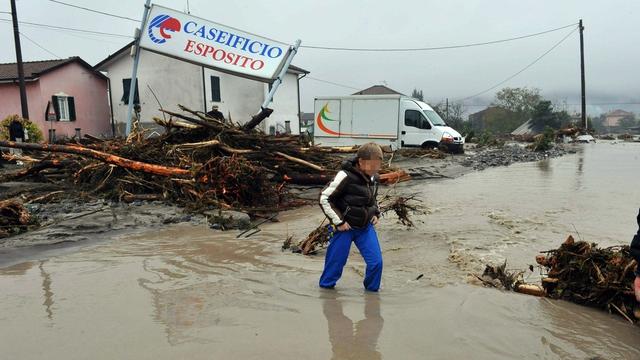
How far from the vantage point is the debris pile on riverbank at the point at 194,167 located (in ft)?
29.6

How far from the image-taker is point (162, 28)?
16.4 m

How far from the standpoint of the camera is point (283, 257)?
6137mm

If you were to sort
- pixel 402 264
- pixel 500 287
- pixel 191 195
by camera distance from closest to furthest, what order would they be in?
pixel 500 287 < pixel 402 264 < pixel 191 195

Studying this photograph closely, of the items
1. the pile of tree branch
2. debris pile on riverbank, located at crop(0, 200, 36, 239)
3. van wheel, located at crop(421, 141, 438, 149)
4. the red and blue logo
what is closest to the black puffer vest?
the pile of tree branch

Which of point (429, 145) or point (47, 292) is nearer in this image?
point (47, 292)

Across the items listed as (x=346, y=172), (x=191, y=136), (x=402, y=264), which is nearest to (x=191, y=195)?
(x=191, y=136)

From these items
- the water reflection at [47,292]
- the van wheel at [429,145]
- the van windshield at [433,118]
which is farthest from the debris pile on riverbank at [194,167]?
the van windshield at [433,118]

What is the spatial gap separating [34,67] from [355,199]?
31957 mm

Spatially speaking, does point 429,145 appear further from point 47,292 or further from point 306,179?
point 47,292

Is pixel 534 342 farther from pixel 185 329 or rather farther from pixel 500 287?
pixel 185 329

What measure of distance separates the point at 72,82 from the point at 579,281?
32751mm

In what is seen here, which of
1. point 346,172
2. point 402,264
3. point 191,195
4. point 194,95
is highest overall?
point 194,95

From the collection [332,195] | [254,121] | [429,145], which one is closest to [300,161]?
[254,121]

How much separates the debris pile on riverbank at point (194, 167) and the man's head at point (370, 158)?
470 centimetres
